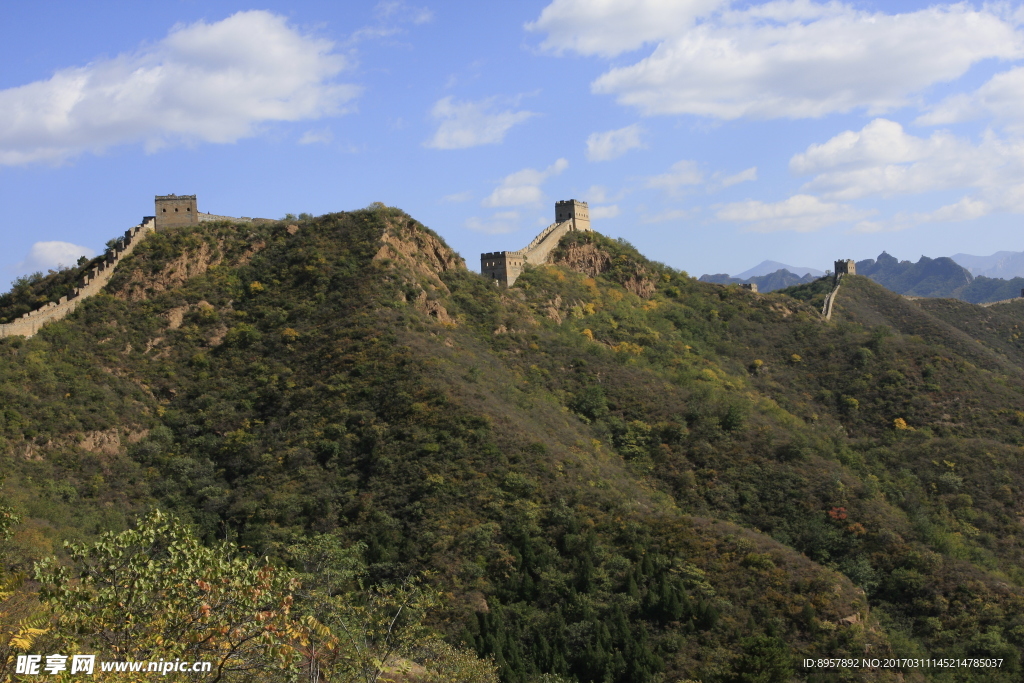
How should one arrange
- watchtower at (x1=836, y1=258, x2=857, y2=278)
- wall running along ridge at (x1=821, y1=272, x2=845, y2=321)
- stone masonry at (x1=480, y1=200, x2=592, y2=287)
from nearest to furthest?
stone masonry at (x1=480, y1=200, x2=592, y2=287)
wall running along ridge at (x1=821, y1=272, x2=845, y2=321)
watchtower at (x1=836, y1=258, x2=857, y2=278)

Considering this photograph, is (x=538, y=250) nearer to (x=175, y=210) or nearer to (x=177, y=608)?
(x=175, y=210)

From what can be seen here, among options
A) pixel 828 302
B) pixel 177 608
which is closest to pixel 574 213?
pixel 828 302

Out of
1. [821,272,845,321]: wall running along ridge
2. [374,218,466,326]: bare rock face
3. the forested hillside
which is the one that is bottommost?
the forested hillside

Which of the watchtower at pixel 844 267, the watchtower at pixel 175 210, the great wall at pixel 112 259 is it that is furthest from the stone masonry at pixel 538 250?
the watchtower at pixel 844 267

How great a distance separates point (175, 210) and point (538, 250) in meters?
25.1

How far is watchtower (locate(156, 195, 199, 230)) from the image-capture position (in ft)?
183

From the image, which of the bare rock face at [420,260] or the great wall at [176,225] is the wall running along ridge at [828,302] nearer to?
the great wall at [176,225]

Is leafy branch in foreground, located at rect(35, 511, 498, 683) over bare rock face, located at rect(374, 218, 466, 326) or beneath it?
beneath

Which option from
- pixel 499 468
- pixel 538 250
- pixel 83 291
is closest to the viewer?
pixel 499 468

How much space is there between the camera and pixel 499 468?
40.2 metres

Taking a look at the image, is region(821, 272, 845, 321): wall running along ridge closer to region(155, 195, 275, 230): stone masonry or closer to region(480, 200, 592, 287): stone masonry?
region(480, 200, 592, 287): stone masonry

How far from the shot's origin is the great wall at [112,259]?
45.0 m

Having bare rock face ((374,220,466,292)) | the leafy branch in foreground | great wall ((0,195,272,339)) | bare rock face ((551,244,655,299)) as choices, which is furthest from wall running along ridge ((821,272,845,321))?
the leafy branch in foreground

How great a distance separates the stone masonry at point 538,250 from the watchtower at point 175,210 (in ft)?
62.8
